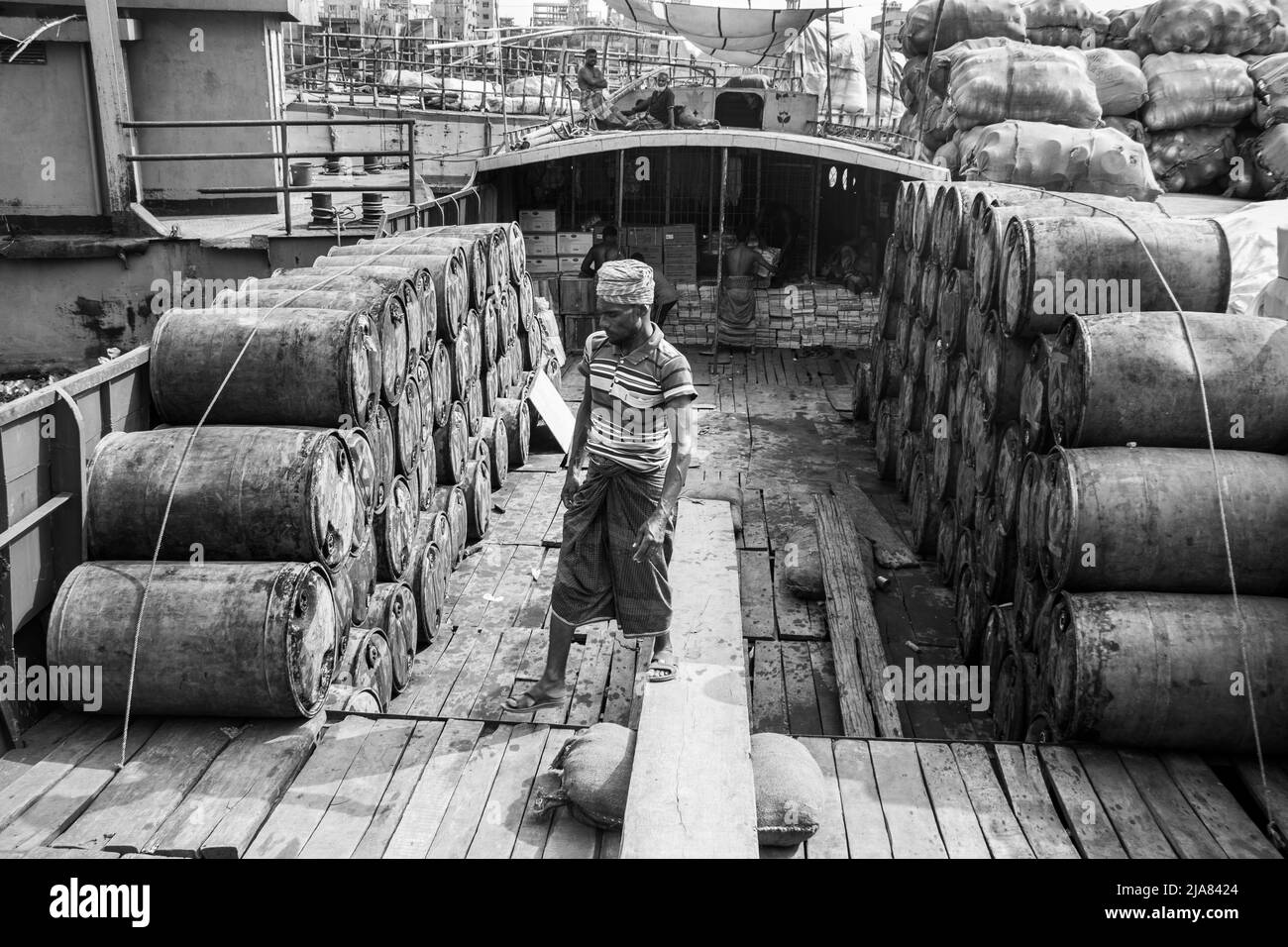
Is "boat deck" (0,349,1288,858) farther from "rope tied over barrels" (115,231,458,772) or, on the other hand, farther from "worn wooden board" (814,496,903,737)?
"worn wooden board" (814,496,903,737)

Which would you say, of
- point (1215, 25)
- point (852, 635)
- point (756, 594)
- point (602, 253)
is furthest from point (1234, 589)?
point (1215, 25)

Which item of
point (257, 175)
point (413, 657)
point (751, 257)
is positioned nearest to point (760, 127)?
point (751, 257)

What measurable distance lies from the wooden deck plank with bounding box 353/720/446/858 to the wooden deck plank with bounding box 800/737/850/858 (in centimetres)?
161

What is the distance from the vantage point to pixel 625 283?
4520 mm

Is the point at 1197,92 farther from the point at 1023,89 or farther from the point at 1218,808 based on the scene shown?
the point at 1218,808

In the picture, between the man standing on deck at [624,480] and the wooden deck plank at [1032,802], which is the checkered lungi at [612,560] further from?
the wooden deck plank at [1032,802]

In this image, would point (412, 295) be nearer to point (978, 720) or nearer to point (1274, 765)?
point (978, 720)

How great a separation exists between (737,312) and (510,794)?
1292 centimetres

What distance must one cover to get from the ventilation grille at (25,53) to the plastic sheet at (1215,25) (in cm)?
1639

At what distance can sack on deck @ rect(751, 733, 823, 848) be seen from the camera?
12.6 ft

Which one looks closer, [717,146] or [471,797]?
[471,797]
